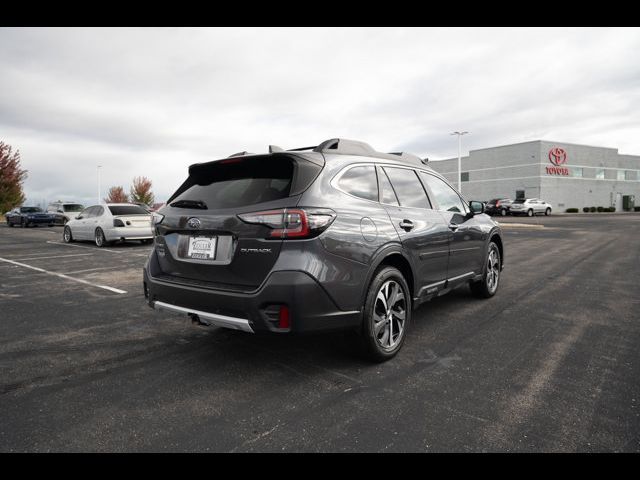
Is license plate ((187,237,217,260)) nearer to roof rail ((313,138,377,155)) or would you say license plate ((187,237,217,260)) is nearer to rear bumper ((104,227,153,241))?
roof rail ((313,138,377,155))

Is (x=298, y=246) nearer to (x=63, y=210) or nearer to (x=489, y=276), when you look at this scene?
(x=489, y=276)

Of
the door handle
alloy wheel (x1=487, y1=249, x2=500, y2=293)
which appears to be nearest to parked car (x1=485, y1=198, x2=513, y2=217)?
alloy wheel (x1=487, y1=249, x2=500, y2=293)

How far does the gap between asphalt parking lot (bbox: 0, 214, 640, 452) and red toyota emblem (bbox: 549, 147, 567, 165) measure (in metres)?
50.7

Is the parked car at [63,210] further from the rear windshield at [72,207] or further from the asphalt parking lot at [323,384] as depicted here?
the asphalt parking lot at [323,384]

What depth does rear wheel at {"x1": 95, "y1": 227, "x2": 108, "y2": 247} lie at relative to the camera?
42.0 ft

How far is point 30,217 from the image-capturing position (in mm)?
25594

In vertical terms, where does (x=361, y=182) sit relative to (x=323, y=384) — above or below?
above

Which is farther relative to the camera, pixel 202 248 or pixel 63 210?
pixel 63 210

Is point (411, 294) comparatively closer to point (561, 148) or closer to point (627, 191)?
point (561, 148)

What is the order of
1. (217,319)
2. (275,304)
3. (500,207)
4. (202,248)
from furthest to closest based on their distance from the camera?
(500,207) → (202,248) → (217,319) → (275,304)

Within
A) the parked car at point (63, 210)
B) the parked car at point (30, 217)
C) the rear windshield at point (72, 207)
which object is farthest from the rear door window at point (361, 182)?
the rear windshield at point (72, 207)

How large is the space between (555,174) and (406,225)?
177 ft

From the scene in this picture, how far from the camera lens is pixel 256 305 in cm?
278

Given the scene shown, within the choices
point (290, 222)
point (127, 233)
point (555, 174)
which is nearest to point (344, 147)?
point (290, 222)
